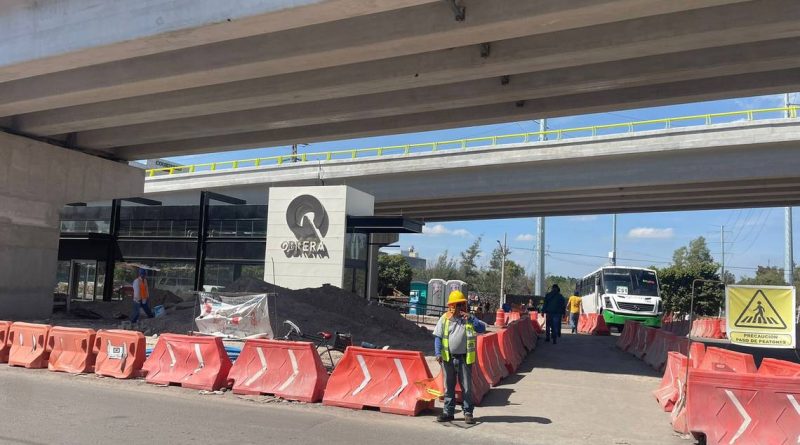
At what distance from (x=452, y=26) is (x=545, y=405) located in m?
6.62

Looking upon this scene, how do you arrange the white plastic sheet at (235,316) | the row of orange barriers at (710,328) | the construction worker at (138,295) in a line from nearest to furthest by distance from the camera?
the white plastic sheet at (235,316), the construction worker at (138,295), the row of orange barriers at (710,328)

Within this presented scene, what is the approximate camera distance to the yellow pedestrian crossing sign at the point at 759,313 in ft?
27.9

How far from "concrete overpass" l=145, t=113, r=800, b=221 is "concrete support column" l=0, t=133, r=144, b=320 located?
16.1m

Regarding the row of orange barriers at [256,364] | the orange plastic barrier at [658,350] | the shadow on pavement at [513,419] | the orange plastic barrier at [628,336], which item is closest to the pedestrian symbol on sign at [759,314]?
the shadow on pavement at [513,419]

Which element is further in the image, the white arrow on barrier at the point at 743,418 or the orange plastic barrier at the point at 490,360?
the orange plastic barrier at the point at 490,360

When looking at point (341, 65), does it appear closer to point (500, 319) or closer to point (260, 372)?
point (260, 372)

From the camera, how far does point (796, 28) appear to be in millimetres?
10195

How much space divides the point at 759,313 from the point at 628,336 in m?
10.3

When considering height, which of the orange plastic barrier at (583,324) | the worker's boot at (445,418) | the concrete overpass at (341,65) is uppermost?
the concrete overpass at (341,65)

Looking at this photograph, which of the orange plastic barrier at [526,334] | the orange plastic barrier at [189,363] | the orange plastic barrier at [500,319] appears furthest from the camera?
the orange plastic barrier at [500,319]

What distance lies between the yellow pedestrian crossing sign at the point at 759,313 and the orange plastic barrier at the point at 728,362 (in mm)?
745

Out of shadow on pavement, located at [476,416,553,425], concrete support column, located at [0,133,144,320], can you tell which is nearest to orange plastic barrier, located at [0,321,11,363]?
concrete support column, located at [0,133,144,320]

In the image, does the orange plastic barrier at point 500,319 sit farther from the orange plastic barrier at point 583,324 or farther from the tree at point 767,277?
the tree at point 767,277

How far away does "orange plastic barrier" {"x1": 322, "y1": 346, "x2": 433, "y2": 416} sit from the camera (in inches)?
334
